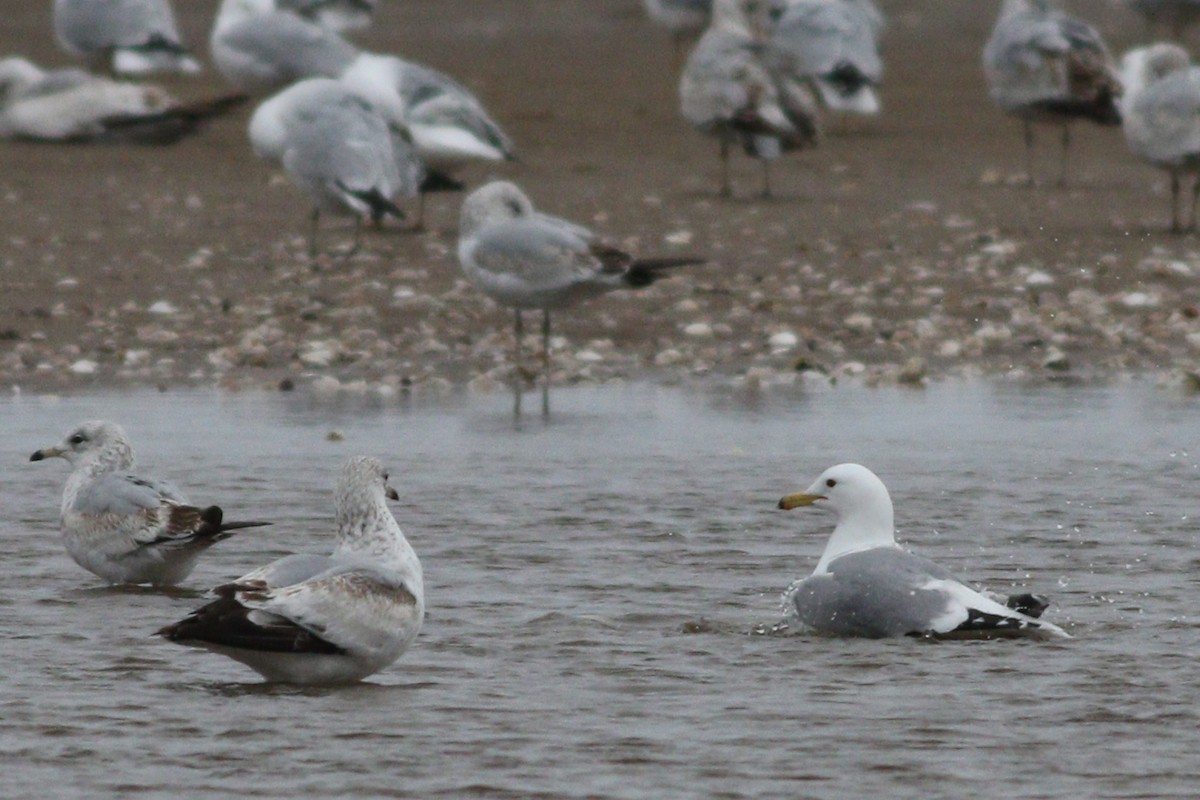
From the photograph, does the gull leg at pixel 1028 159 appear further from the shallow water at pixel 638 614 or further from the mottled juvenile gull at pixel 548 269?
the shallow water at pixel 638 614

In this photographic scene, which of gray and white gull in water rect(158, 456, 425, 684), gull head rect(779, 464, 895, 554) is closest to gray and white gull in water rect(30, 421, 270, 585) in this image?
gray and white gull in water rect(158, 456, 425, 684)

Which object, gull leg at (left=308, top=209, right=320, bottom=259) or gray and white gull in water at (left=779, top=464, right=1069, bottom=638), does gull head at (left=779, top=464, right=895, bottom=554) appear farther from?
gull leg at (left=308, top=209, right=320, bottom=259)

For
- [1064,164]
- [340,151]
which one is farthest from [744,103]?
[340,151]

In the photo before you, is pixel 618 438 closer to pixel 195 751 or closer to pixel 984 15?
pixel 195 751

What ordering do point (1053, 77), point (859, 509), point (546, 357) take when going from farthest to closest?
1. point (1053, 77)
2. point (546, 357)
3. point (859, 509)

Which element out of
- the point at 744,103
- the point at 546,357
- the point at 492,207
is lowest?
the point at 546,357

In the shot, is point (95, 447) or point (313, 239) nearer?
point (95, 447)

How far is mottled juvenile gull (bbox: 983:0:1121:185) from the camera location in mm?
19344

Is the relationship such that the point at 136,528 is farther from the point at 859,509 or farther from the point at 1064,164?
the point at 1064,164

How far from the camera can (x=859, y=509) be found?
7.70m

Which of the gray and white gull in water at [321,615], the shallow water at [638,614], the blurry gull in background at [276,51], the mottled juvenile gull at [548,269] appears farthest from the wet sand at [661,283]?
the gray and white gull in water at [321,615]

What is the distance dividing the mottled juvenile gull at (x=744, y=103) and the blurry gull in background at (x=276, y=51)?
315cm

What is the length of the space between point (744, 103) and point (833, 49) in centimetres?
410

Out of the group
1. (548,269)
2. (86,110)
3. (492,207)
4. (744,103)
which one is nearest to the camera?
(548,269)
